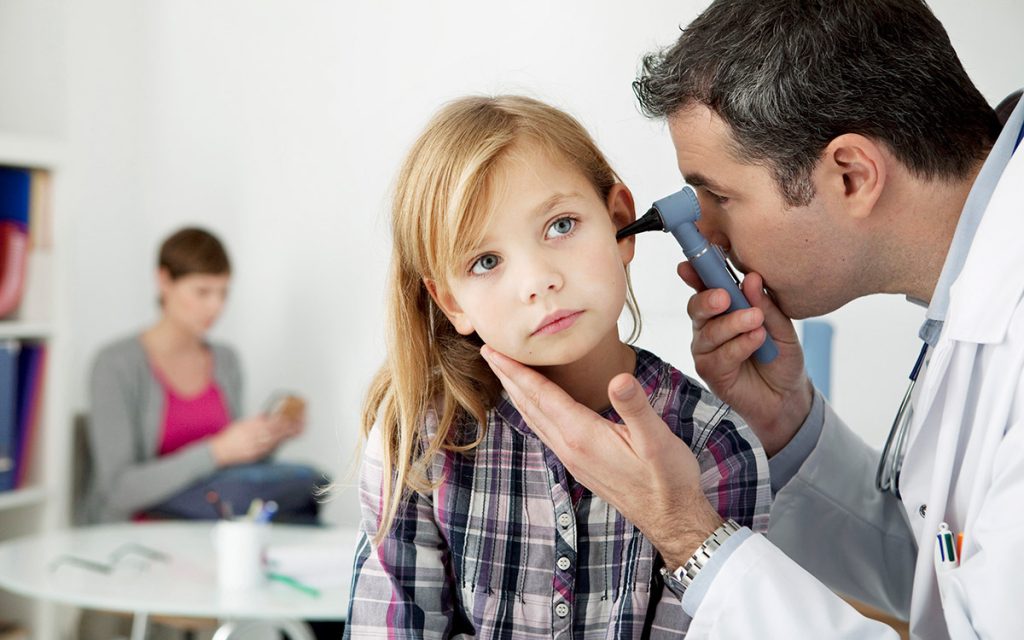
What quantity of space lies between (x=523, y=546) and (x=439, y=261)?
0.36 m

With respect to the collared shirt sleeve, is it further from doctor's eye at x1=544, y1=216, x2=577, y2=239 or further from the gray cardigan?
the gray cardigan

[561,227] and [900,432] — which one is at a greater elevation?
[561,227]

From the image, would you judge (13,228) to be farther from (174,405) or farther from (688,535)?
(688,535)

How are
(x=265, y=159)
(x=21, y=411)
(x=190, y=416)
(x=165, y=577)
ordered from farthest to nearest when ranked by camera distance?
1. (x=265, y=159)
2. (x=190, y=416)
3. (x=21, y=411)
4. (x=165, y=577)

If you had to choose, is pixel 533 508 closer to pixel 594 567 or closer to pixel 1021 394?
pixel 594 567

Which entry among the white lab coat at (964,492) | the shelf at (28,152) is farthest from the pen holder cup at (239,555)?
the shelf at (28,152)

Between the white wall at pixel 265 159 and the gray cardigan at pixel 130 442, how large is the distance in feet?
1.60

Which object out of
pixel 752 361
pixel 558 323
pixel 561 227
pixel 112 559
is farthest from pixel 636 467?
pixel 112 559

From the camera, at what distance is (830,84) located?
55.1 inches

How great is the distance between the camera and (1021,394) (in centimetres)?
123

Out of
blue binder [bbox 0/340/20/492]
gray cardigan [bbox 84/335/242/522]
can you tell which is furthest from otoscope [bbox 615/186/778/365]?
blue binder [bbox 0/340/20/492]

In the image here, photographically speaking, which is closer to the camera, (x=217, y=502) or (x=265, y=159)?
(x=217, y=502)

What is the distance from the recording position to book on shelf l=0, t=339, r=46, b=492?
3244 millimetres

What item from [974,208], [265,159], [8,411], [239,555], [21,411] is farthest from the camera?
[265,159]
